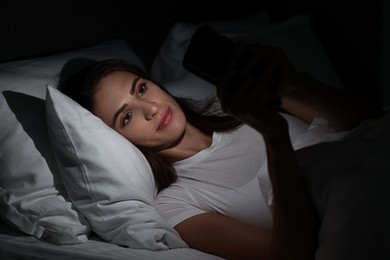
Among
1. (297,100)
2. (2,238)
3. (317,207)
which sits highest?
(297,100)

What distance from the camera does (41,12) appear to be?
75.6 inches

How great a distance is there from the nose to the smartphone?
42cm

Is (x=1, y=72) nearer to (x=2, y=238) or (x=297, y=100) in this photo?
(x=2, y=238)

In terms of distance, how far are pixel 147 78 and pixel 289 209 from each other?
685 millimetres

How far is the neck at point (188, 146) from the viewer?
1.72 meters

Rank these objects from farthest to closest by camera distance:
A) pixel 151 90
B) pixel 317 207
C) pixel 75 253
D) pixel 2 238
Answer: pixel 151 90 < pixel 2 238 < pixel 75 253 < pixel 317 207

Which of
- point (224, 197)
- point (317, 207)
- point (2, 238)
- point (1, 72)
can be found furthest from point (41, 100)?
point (317, 207)

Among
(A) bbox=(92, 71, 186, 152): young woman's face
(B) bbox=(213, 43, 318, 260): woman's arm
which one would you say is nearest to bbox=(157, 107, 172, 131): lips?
(A) bbox=(92, 71, 186, 152): young woman's face

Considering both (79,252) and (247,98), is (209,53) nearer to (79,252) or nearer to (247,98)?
(247,98)

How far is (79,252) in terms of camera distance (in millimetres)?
1397

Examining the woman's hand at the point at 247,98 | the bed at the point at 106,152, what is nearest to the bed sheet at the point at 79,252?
the bed at the point at 106,152

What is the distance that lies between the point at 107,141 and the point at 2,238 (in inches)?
12.6

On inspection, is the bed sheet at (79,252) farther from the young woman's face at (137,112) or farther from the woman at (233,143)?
the young woman's face at (137,112)

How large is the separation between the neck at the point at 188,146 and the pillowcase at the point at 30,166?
0.99 ft
